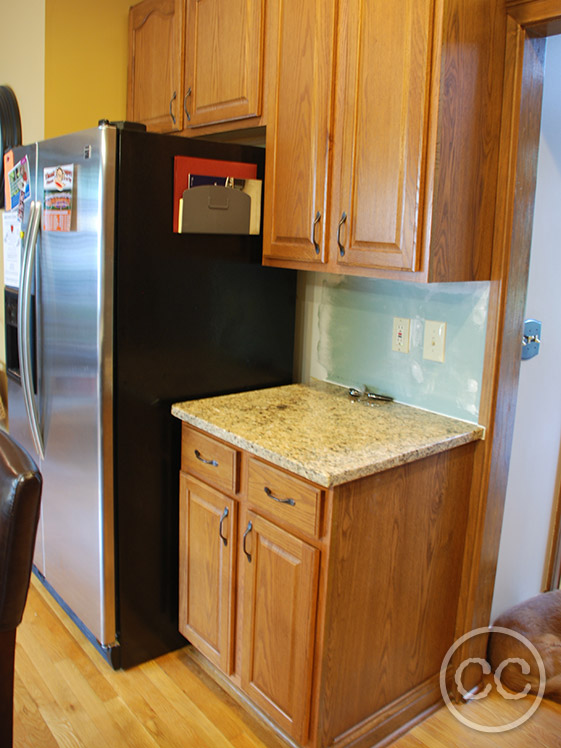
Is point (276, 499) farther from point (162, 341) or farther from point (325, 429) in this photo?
point (162, 341)

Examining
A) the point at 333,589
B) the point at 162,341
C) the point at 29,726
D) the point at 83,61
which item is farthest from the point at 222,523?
the point at 83,61

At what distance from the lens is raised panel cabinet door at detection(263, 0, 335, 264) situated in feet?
6.36

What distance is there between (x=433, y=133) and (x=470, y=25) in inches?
11.5

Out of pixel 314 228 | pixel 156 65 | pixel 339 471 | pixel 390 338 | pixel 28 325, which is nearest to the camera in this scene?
pixel 339 471

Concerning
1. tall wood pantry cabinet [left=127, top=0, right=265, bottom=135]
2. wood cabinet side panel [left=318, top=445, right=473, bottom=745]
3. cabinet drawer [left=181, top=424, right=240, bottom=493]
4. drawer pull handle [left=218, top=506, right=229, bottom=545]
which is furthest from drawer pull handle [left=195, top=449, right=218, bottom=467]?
tall wood pantry cabinet [left=127, top=0, right=265, bottom=135]

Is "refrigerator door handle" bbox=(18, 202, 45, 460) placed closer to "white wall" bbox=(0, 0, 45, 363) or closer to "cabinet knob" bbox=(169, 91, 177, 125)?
"cabinet knob" bbox=(169, 91, 177, 125)

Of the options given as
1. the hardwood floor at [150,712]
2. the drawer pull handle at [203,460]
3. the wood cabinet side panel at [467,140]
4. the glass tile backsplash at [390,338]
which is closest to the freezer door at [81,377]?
the hardwood floor at [150,712]

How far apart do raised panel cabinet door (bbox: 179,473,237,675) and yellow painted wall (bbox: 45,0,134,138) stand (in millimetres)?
1655

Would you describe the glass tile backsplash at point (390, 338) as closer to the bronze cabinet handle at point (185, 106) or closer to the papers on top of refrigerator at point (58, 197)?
the bronze cabinet handle at point (185, 106)

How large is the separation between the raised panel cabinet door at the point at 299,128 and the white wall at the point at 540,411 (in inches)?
24.8

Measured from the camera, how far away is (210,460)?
2041mm

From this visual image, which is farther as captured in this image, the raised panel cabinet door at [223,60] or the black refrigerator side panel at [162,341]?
the raised panel cabinet door at [223,60]

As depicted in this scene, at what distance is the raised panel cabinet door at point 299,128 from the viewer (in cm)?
194

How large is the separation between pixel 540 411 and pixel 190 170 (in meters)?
1.36
